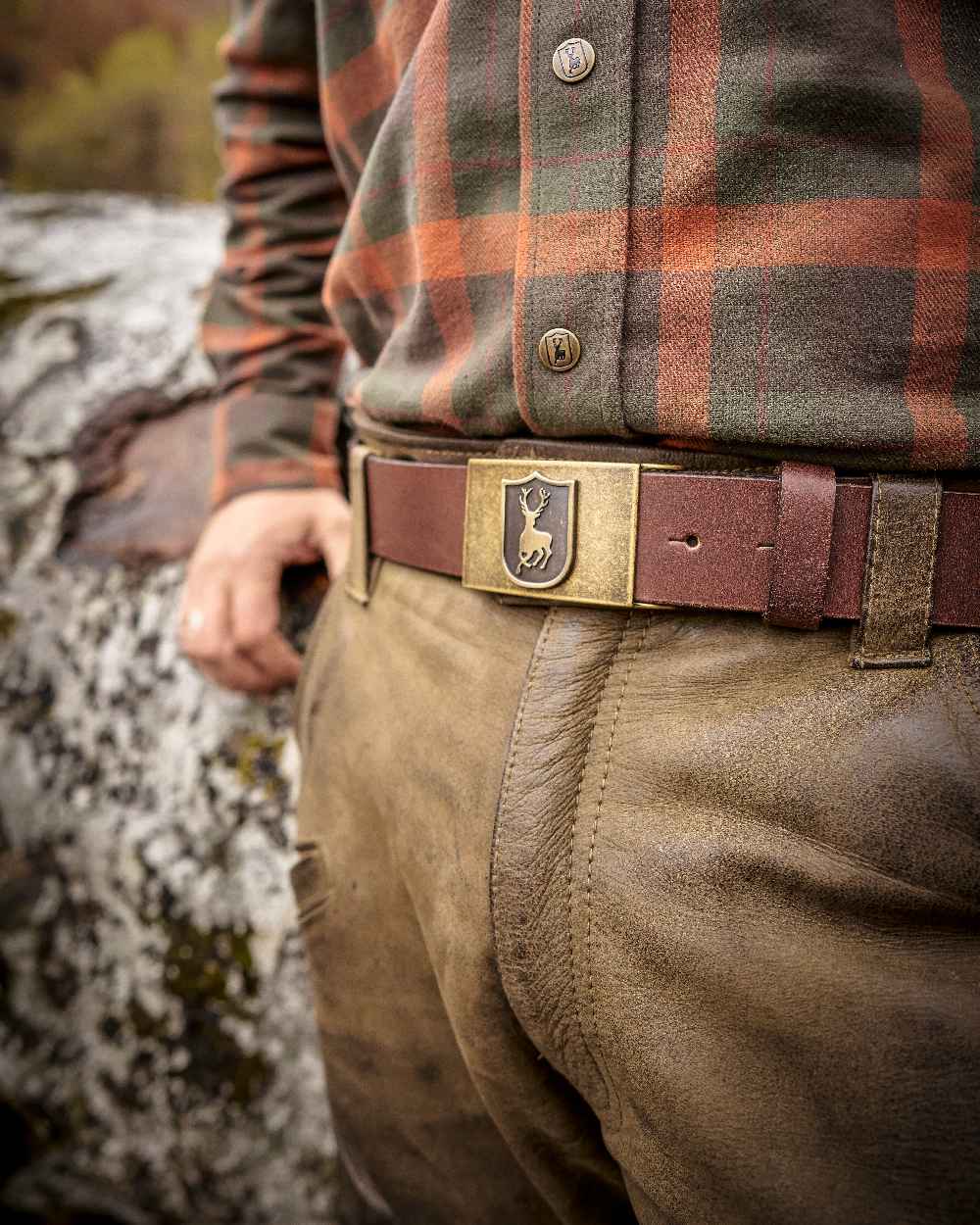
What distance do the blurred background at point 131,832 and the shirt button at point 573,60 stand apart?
0.70m

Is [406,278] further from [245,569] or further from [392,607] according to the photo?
[245,569]

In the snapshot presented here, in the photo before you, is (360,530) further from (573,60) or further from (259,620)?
(573,60)

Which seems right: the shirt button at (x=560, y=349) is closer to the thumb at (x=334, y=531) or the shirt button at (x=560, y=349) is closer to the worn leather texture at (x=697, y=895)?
the worn leather texture at (x=697, y=895)

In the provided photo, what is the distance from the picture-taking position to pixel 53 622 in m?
1.34

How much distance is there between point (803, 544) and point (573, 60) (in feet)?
1.11

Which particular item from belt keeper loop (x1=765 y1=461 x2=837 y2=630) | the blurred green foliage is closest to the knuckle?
belt keeper loop (x1=765 y1=461 x2=837 y2=630)

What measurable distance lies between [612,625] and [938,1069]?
0.32 m

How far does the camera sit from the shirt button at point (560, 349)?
60cm

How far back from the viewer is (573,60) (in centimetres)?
58

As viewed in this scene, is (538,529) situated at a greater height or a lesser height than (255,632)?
greater

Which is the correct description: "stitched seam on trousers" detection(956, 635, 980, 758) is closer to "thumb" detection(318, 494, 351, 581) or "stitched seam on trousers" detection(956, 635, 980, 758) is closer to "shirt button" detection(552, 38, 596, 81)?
"shirt button" detection(552, 38, 596, 81)

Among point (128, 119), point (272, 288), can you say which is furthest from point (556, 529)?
point (128, 119)

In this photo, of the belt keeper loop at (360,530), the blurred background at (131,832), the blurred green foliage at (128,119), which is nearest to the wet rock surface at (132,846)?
the blurred background at (131,832)

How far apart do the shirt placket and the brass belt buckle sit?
0.04m
